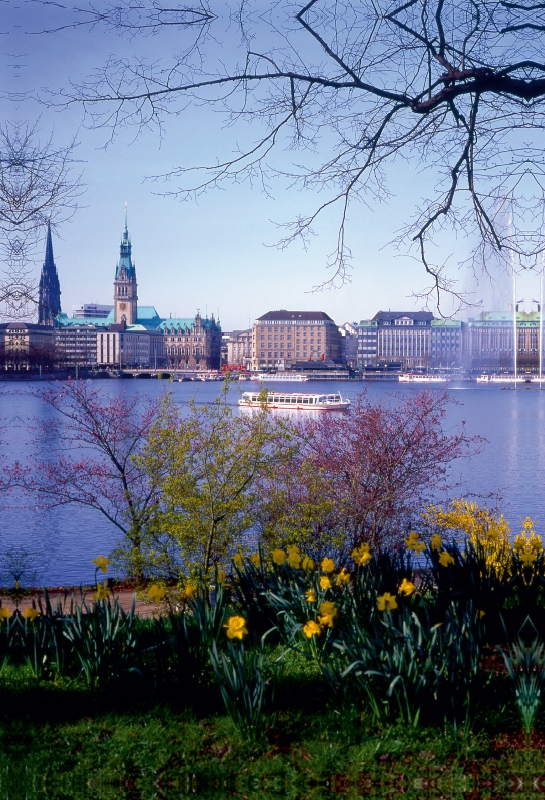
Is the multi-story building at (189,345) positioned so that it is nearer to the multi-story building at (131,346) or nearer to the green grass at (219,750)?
the multi-story building at (131,346)

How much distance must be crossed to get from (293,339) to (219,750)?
526 feet

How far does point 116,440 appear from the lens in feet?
57.2

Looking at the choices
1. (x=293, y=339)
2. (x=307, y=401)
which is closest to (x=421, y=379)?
(x=293, y=339)

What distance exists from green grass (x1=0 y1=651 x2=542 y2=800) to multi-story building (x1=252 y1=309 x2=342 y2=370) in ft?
508

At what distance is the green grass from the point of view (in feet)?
13.3

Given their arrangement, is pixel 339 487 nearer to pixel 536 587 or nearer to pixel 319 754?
pixel 536 587

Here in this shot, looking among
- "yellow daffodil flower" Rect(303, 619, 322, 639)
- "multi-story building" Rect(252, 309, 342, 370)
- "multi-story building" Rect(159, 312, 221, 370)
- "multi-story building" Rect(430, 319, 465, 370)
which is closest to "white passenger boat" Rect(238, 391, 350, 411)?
"yellow daffodil flower" Rect(303, 619, 322, 639)

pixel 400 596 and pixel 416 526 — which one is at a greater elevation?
pixel 400 596

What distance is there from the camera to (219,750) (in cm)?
428

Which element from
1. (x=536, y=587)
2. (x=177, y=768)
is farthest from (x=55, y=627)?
(x=536, y=587)

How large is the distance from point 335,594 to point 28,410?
6546 centimetres

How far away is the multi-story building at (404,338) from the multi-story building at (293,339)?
35.1 feet

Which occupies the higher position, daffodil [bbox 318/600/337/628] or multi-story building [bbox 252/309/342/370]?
multi-story building [bbox 252/309/342/370]

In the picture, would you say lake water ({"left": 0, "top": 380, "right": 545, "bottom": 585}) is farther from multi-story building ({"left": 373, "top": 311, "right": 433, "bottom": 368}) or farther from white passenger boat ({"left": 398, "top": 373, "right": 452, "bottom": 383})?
multi-story building ({"left": 373, "top": 311, "right": 433, "bottom": 368})
